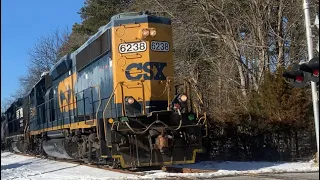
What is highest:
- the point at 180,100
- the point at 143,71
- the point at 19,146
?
the point at 143,71

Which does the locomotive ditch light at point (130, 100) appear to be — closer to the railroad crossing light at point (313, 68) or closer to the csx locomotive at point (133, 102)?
the csx locomotive at point (133, 102)

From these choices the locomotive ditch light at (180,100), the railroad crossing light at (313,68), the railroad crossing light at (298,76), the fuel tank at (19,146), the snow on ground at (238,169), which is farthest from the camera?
the fuel tank at (19,146)

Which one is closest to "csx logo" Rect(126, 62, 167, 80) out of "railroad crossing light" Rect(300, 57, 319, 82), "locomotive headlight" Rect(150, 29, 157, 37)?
"locomotive headlight" Rect(150, 29, 157, 37)

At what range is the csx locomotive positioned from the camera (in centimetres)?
1134

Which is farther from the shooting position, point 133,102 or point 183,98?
point 133,102

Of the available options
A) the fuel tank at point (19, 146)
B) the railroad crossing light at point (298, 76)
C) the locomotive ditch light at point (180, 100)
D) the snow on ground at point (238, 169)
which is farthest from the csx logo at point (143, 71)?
the fuel tank at point (19, 146)

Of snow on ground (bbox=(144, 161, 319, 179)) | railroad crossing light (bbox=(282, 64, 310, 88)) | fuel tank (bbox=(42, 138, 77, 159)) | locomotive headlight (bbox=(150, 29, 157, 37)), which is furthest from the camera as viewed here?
fuel tank (bbox=(42, 138, 77, 159))

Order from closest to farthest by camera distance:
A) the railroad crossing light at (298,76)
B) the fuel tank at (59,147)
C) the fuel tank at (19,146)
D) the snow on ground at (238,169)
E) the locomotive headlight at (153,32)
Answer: the railroad crossing light at (298,76) < the snow on ground at (238,169) < the locomotive headlight at (153,32) < the fuel tank at (59,147) < the fuel tank at (19,146)

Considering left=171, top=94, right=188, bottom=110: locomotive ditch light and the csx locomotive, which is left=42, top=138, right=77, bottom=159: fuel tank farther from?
left=171, top=94, right=188, bottom=110: locomotive ditch light

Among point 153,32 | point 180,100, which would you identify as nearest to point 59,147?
point 180,100

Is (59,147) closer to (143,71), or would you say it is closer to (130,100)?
(130,100)

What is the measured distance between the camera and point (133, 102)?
1193cm

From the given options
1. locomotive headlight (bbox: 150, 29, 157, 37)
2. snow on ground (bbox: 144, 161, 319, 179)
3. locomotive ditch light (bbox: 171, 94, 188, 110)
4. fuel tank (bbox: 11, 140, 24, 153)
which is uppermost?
locomotive headlight (bbox: 150, 29, 157, 37)

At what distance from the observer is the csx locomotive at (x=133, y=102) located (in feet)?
37.2
